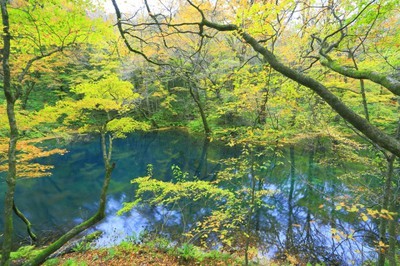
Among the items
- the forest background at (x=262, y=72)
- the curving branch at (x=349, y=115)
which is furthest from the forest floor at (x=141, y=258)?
the curving branch at (x=349, y=115)

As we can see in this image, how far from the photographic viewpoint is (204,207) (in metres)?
9.26

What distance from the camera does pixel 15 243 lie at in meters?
7.37

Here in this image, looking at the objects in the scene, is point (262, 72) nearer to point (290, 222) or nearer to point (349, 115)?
point (349, 115)

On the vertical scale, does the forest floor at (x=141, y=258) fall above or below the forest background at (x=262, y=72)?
below

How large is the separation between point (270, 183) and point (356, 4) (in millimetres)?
8940

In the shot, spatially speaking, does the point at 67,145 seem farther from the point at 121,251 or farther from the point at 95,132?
the point at 121,251

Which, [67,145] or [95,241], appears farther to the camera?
[67,145]

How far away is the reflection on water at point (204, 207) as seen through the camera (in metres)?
6.97

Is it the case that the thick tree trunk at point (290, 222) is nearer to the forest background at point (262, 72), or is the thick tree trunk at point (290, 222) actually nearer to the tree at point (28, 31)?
the forest background at point (262, 72)

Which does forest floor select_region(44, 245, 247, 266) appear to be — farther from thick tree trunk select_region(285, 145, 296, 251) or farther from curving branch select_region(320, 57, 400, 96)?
curving branch select_region(320, 57, 400, 96)

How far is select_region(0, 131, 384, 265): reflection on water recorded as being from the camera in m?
6.97

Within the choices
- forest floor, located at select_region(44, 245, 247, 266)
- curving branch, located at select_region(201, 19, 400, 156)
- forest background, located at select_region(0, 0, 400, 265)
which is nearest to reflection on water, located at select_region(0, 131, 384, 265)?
forest background, located at select_region(0, 0, 400, 265)

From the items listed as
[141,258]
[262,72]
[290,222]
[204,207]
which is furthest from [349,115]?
[204,207]

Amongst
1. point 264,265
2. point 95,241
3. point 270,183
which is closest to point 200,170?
point 270,183
